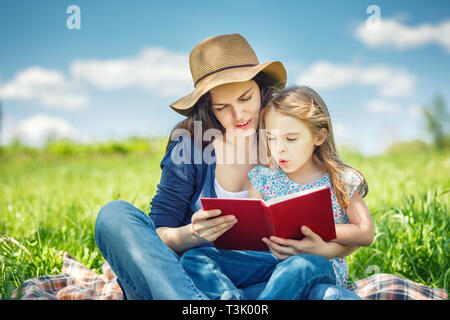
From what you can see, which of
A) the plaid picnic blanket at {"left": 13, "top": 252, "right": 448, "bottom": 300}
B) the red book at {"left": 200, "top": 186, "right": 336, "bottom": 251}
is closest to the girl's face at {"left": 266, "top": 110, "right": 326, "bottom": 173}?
the red book at {"left": 200, "top": 186, "right": 336, "bottom": 251}

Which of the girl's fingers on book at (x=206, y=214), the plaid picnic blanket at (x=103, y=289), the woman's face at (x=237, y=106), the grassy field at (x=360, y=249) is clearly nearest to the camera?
the girl's fingers on book at (x=206, y=214)

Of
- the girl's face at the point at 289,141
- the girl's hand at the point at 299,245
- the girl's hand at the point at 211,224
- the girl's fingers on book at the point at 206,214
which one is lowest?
the girl's hand at the point at 299,245

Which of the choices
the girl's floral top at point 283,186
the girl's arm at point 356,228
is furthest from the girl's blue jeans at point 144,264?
the girl's floral top at point 283,186

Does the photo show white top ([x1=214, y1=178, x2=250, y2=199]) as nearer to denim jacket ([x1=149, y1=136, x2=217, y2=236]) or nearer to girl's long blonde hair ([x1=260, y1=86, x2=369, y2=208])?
denim jacket ([x1=149, y1=136, x2=217, y2=236])

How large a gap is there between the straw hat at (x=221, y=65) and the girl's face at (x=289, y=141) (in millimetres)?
339

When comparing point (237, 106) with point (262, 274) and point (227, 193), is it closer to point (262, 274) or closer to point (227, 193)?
point (227, 193)

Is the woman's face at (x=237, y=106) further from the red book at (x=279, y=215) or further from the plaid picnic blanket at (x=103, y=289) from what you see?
the plaid picnic blanket at (x=103, y=289)

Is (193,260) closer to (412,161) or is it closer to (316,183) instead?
(316,183)

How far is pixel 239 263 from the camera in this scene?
7.32 feet

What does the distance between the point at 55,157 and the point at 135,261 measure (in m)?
10.6

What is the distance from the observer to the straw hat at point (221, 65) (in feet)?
7.95

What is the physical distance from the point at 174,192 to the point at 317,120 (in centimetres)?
94
